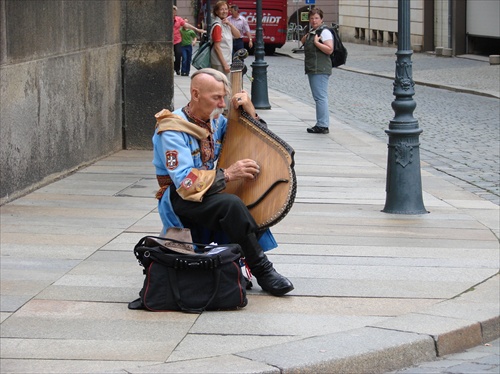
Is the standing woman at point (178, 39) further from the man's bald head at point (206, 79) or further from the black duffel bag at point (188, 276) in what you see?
the black duffel bag at point (188, 276)

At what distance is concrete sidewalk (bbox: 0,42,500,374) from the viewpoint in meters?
5.36

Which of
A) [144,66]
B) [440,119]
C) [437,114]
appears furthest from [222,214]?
[437,114]

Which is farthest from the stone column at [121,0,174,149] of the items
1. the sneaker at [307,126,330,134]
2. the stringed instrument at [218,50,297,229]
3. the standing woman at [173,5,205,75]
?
the standing woman at [173,5,205,75]

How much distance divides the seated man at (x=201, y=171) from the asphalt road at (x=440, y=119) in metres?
4.84

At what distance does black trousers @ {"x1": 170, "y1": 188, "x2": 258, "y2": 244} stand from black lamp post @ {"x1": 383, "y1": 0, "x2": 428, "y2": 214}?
3.55 meters

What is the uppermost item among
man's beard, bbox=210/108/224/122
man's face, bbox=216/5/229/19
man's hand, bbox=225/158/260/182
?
man's face, bbox=216/5/229/19

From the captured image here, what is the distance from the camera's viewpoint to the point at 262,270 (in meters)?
6.40

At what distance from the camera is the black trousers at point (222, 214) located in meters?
6.08

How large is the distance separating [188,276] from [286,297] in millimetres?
736

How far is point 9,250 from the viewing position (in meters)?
7.67

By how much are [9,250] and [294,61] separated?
104ft

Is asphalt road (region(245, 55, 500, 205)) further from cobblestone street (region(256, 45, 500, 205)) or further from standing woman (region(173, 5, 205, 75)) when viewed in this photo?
standing woman (region(173, 5, 205, 75))

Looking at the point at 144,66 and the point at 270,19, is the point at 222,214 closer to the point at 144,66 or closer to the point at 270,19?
the point at 144,66

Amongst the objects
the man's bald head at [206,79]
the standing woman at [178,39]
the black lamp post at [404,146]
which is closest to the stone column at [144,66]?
the black lamp post at [404,146]
